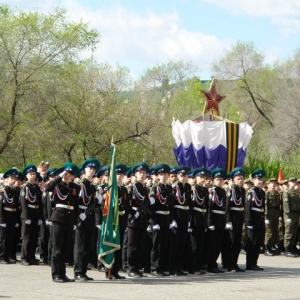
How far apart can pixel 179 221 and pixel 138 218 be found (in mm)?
981

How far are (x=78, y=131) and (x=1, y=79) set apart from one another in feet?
13.0

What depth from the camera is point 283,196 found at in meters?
18.7

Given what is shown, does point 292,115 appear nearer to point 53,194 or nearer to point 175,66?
point 175,66

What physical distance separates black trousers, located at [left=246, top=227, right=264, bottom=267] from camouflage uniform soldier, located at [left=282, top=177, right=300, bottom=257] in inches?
150

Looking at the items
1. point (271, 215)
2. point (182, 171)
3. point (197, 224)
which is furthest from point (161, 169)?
point (271, 215)

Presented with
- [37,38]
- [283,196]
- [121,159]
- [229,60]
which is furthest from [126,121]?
[229,60]

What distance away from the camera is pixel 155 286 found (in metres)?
11.8

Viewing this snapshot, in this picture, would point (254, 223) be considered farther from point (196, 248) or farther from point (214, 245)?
point (196, 248)

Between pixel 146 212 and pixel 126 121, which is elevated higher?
pixel 126 121

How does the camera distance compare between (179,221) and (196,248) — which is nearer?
(179,221)

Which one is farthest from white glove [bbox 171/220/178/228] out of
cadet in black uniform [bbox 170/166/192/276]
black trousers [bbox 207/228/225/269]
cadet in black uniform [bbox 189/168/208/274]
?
black trousers [bbox 207/228/225/269]

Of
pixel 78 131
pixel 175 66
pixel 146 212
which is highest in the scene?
pixel 175 66

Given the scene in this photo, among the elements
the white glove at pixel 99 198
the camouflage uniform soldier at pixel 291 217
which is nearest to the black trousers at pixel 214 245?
the white glove at pixel 99 198

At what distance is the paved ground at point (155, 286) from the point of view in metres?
10.6
